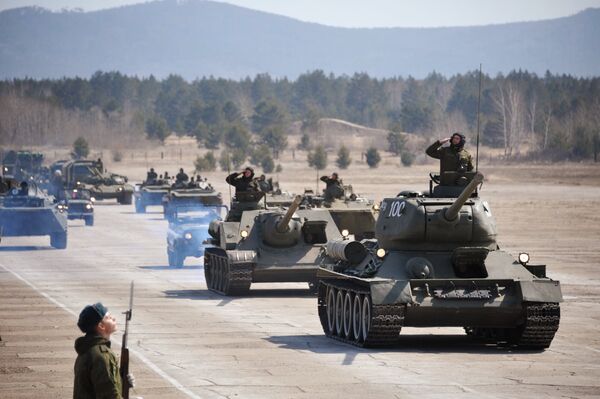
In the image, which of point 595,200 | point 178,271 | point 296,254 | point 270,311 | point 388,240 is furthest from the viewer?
point 595,200

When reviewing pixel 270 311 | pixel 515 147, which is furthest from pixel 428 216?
pixel 515 147

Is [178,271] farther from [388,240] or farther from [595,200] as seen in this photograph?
[595,200]

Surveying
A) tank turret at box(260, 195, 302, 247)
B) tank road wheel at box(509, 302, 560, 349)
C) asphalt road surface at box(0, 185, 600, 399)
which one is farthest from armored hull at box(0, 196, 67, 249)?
tank road wheel at box(509, 302, 560, 349)

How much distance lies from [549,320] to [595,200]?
54.0 metres

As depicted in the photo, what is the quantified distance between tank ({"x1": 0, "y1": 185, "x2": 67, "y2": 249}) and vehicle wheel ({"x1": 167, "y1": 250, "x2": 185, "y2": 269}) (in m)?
7.32

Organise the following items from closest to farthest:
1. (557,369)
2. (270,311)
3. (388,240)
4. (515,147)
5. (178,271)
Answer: (557,369), (388,240), (270,311), (178,271), (515,147)

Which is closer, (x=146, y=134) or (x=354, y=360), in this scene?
(x=354, y=360)

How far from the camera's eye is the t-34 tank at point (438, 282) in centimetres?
2166

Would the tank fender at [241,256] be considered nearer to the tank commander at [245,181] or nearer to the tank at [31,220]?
the tank commander at [245,181]

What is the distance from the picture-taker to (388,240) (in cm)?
2330

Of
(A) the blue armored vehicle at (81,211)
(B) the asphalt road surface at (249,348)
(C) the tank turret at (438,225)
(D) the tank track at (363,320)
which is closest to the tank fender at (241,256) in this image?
(B) the asphalt road surface at (249,348)

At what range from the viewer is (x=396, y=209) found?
23.5m

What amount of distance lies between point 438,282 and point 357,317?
4.32 feet

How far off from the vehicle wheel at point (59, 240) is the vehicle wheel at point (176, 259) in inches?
292
